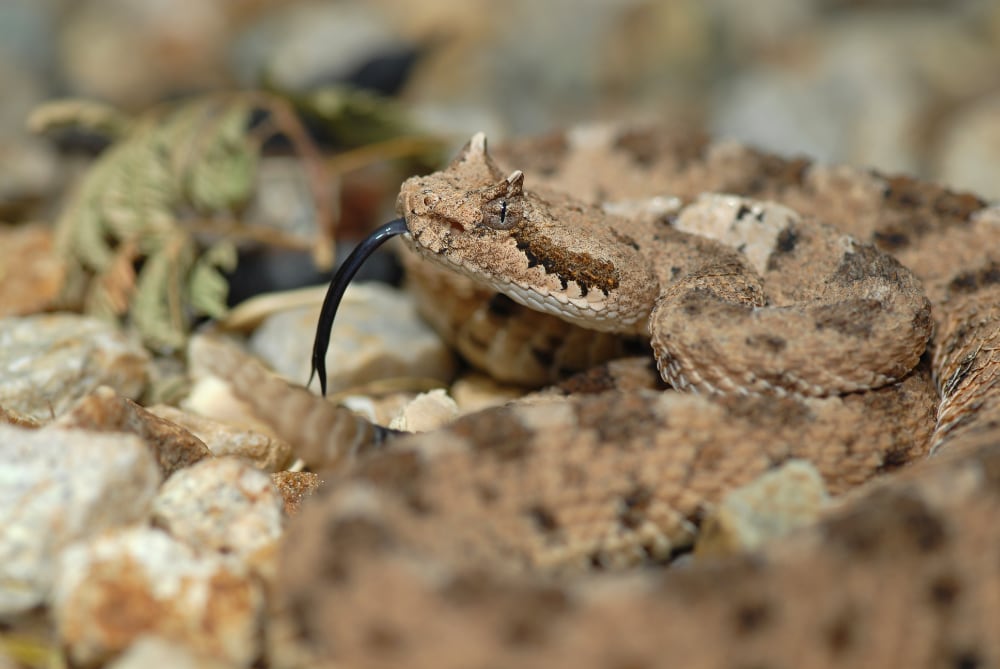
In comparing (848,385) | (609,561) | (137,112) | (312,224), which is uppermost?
(848,385)

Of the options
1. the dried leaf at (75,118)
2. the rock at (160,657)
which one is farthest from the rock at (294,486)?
the dried leaf at (75,118)

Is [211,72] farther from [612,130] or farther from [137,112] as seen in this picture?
[612,130]

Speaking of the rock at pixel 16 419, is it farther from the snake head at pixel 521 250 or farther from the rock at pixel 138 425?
the snake head at pixel 521 250

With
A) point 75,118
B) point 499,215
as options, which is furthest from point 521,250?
point 75,118

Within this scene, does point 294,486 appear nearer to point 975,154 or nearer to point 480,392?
point 480,392

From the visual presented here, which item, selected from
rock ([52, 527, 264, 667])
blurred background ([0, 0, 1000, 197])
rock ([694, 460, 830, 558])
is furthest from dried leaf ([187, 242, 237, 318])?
blurred background ([0, 0, 1000, 197])

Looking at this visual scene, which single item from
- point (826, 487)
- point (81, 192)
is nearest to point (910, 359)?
point (826, 487)
